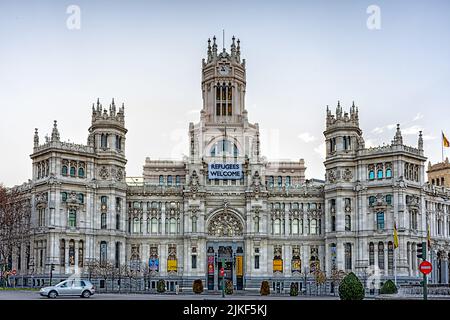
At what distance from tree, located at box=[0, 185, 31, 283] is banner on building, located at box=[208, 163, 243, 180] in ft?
89.5

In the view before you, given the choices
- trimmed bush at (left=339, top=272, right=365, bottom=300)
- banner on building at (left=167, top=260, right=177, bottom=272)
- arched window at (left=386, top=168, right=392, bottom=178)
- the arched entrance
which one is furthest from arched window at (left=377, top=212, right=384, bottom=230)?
trimmed bush at (left=339, top=272, right=365, bottom=300)

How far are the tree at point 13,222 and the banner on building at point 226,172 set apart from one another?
2727 cm

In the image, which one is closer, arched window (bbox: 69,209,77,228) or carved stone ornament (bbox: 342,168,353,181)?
arched window (bbox: 69,209,77,228)

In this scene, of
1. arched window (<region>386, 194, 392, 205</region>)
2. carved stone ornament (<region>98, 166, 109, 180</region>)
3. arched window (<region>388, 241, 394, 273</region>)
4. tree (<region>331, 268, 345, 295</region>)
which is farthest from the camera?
carved stone ornament (<region>98, 166, 109, 180</region>)

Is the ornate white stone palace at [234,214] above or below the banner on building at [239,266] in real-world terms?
above

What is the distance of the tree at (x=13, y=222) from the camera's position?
94.1 meters

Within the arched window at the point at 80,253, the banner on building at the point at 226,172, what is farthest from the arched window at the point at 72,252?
the banner on building at the point at 226,172

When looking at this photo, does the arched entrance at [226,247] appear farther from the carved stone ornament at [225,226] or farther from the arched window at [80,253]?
the arched window at [80,253]

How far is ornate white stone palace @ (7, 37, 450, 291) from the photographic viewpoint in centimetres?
9544

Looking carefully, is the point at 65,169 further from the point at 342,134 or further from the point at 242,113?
the point at 342,134

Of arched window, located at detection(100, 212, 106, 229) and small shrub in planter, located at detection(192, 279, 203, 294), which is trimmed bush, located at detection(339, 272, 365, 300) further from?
arched window, located at detection(100, 212, 106, 229)

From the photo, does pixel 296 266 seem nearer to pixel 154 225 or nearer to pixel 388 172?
pixel 388 172
